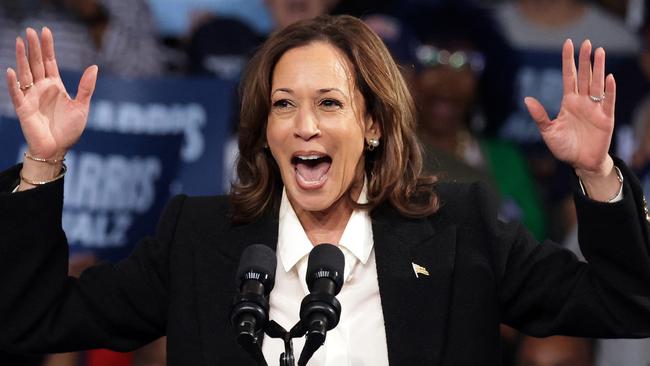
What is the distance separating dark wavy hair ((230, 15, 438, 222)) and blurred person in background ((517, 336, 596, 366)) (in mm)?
1690

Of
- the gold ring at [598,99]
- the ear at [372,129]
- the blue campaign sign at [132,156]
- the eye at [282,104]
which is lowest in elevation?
the blue campaign sign at [132,156]

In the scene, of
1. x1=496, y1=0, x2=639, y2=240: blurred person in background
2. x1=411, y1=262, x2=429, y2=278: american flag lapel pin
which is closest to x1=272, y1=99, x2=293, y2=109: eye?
x1=411, y1=262, x2=429, y2=278: american flag lapel pin

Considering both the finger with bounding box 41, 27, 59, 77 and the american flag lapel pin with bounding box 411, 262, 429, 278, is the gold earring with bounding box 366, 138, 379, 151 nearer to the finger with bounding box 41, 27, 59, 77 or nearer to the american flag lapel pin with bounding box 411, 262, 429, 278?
the american flag lapel pin with bounding box 411, 262, 429, 278

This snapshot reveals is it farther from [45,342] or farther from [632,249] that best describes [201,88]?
[632,249]

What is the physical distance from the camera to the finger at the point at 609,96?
2723 mm

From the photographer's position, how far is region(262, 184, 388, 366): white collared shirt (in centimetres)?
283

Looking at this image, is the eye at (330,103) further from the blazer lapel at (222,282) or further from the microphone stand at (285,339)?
the microphone stand at (285,339)

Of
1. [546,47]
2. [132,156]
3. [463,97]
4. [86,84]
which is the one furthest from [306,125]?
[546,47]

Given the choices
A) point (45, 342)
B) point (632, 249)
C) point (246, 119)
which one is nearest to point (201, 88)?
point (246, 119)

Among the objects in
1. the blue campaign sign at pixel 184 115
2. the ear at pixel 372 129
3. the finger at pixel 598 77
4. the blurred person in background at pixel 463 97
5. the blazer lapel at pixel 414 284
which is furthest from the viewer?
the blurred person in background at pixel 463 97

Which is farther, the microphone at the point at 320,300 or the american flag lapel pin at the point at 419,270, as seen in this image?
the american flag lapel pin at the point at 419,270

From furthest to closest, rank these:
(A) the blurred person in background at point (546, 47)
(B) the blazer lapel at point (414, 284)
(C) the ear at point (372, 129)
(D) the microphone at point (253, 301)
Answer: (A) the blurred person in background at point (546, 47), (C) the ear at point (372, 129), (B) the blazer lapel at point (414, 284), (D) the microphone at point (253, 301)

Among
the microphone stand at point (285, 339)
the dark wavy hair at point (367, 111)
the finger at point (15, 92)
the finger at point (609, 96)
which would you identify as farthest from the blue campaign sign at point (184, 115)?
the microphone stand at point (285, 339)

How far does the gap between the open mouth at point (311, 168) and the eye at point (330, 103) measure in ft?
0.38
